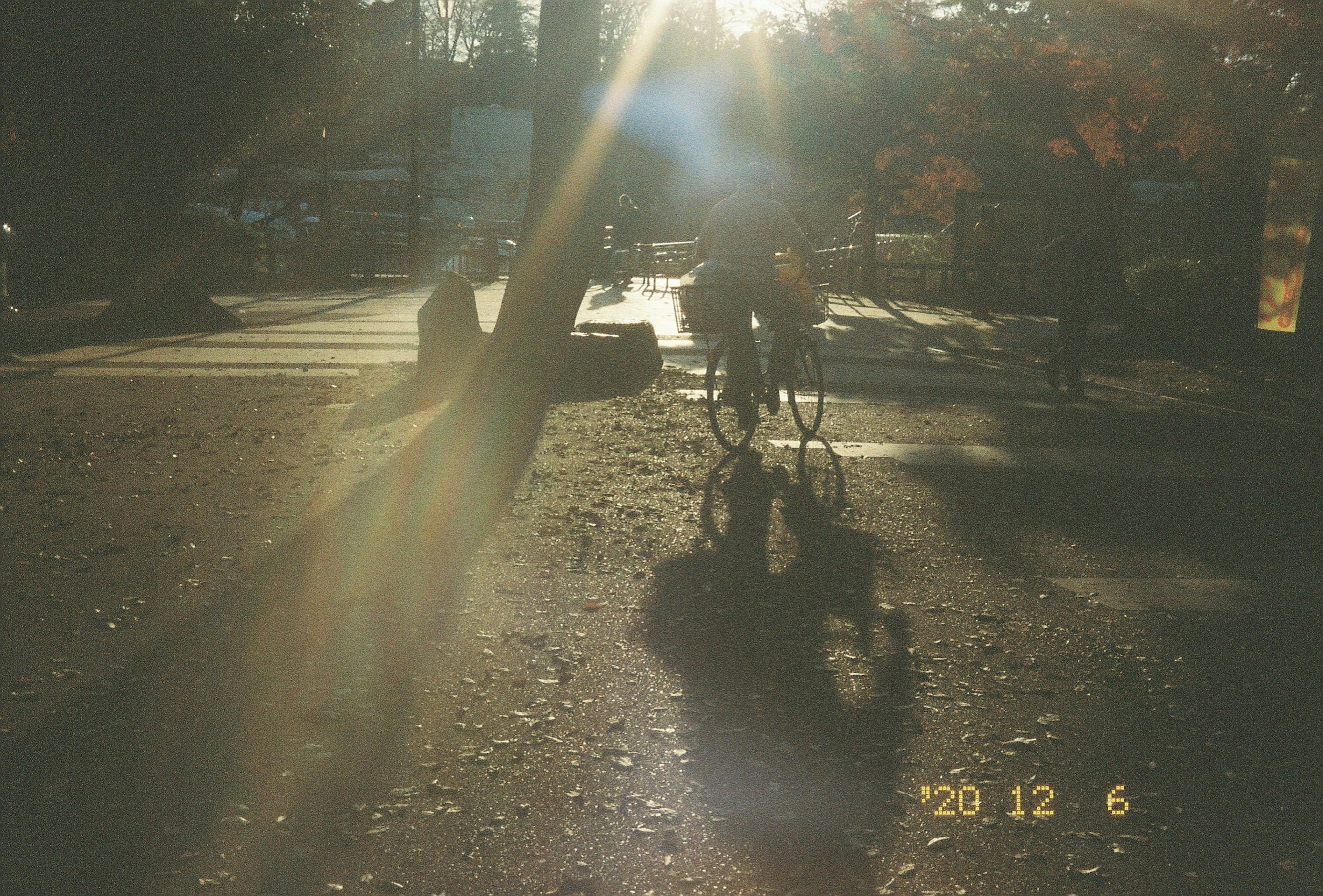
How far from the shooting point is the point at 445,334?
1264 centimetres

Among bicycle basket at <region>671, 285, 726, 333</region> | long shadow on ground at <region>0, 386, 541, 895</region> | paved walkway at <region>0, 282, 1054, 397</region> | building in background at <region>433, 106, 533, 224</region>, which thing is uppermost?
building in background at <region>433, 106, 533, 224</region>

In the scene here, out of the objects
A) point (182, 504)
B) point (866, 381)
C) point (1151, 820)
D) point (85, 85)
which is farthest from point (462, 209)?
point (1151, 820)

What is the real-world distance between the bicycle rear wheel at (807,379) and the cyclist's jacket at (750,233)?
62 cm

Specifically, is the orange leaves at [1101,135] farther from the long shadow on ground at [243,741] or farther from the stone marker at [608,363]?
the long shadow on ground at [243,741]

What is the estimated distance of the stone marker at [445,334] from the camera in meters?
12.6

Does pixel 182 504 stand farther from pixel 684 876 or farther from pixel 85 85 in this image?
pixel 85 85

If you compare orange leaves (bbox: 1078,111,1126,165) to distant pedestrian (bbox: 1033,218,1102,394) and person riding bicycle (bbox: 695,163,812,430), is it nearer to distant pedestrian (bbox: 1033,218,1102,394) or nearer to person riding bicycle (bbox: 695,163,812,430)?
distant pedestrian (bbox: 1033,218,1102,394)

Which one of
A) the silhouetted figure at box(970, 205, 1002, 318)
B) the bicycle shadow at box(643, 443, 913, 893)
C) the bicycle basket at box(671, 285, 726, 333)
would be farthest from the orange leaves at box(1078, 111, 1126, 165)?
the bicycle shadow at box(643, 443, 913, 893)

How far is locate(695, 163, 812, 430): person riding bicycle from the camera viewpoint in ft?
28.6

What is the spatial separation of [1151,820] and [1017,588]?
2290 millimetres

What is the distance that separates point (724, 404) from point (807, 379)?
72 cm

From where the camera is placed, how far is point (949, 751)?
12.7 feet

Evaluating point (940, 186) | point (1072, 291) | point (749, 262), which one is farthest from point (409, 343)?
point (940, 186)

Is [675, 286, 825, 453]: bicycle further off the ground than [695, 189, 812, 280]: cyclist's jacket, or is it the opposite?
[695, 189, 812, 280]: cyclist's jacket
